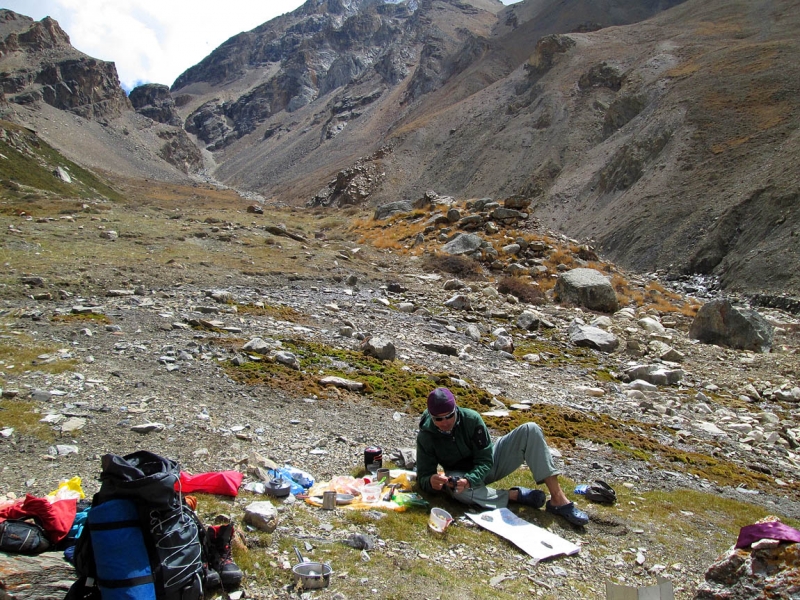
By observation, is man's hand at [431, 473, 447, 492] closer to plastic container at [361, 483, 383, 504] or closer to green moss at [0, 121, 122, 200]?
plastic container at [361, 483, 383, 504]

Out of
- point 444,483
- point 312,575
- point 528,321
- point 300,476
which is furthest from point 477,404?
point 528,321

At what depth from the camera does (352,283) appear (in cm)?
1848

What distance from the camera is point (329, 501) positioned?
5.18 meters

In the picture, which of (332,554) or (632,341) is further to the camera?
(632,341)

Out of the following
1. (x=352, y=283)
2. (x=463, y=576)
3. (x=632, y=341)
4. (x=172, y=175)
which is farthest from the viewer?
(x=172, y=175)

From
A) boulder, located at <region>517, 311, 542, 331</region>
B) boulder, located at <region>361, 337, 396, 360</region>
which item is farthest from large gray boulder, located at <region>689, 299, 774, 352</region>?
boulder, located at <region>361, 337, 396, 360</region>

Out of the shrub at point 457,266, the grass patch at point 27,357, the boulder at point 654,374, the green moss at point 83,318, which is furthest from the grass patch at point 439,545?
the shrub at point 457,266

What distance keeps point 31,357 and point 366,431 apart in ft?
18.2

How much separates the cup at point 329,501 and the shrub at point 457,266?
16.3m

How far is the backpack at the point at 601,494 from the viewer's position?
5895 millimetres

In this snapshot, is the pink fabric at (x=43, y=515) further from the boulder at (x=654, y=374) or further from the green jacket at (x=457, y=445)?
the boulder at (x=654, y=374)

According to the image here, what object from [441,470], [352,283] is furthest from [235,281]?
[441,470]

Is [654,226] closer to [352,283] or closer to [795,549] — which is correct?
[352,283]

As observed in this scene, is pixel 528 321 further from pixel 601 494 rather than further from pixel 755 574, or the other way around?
pixel 755 574
